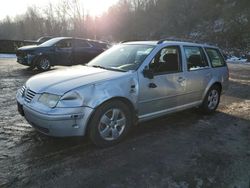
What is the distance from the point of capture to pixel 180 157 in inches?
164

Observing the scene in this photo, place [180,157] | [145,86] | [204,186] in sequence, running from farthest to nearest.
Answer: [145,86], [180,157], [204,186]

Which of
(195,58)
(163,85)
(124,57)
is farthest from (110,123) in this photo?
(195,58)

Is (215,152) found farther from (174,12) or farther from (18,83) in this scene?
(174,12)

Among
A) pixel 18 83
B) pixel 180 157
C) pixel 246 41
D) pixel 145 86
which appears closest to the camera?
pixel 180 157

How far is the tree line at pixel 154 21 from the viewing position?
3534 cm

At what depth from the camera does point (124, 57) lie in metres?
5.24

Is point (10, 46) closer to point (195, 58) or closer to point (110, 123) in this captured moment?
point (195, 58)

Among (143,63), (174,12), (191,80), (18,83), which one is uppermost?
(174,12)

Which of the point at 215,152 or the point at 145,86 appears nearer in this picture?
the point at 215,152

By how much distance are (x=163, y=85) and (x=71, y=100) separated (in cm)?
183

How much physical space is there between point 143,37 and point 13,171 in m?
43.3

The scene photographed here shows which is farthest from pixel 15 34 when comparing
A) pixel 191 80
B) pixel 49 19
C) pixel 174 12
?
pixel 191 80

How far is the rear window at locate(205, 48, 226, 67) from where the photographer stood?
642 cm

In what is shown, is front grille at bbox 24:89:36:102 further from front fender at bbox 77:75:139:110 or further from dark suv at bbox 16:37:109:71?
dark suv at bbox 16:37:109:71
